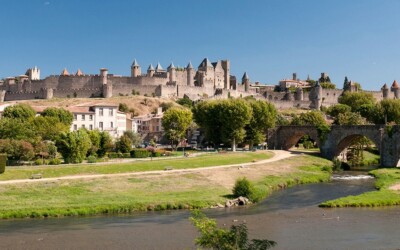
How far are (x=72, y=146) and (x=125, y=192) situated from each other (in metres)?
13.5

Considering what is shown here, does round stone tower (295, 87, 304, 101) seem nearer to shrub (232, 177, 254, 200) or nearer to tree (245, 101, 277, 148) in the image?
tree (245, 101, 277, 148)

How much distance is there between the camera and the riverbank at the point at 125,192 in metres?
32.1

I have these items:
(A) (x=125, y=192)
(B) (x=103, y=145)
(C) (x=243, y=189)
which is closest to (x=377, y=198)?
(C) (x=243, y=189)

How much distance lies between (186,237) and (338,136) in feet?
146

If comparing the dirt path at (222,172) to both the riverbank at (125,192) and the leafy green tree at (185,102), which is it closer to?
the riverbank at (125,192)

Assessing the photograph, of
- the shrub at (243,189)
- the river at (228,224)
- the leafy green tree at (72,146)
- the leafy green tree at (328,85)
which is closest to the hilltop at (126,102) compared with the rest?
the leafy green tree at (72,146)

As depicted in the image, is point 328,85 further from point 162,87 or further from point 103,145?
point 103,145

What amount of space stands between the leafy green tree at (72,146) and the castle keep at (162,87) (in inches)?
2573

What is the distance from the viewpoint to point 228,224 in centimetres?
2847

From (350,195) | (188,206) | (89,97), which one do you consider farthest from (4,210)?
(89,97)

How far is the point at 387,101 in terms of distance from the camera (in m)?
93.8

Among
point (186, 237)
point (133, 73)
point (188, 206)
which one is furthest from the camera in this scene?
point (133, 73)

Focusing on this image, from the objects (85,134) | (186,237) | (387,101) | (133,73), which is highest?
(133,73)

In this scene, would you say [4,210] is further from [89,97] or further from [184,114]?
[89,97]
